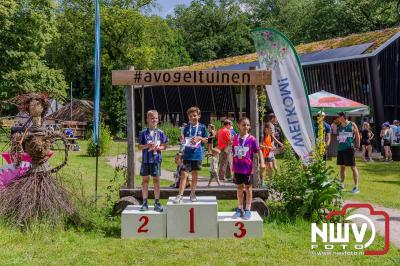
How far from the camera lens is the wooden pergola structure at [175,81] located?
8.85 metres

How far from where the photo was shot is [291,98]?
30.4 feet

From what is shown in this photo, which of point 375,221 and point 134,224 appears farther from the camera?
point 375,221

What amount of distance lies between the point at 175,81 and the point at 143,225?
2.64 metres

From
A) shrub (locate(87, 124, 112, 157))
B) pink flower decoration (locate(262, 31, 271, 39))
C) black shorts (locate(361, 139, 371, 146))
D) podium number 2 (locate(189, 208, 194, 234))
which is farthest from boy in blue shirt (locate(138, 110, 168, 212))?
shrub (locate(87, 124, 112, 157))

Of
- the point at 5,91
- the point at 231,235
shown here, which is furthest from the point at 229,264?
the point at 5,91

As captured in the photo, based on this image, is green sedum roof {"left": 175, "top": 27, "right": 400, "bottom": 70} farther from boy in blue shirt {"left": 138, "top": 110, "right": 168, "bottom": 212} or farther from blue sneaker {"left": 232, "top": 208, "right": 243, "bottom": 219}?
boy in blue shirt {"left": 138, "top": 110, "right": 168, "bottom": 212}

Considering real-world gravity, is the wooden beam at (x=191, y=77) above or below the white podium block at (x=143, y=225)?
above

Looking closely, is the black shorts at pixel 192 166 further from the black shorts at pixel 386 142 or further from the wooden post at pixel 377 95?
the wooden post at pixel 377 95

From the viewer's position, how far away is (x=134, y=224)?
24.7ft

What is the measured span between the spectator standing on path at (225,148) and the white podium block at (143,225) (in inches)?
223

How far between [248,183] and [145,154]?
5.43 ft

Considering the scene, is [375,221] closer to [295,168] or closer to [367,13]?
[295,168]

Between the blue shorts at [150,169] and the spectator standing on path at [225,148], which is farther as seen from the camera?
the spectator standing on path at [225,148]

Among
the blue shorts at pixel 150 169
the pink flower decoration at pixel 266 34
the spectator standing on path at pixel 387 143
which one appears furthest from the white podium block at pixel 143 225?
the spectator standing on path at pixel 387 143
